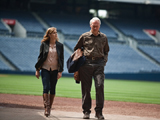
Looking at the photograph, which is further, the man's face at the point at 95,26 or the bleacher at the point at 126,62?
the bleacher at the point at 126,62

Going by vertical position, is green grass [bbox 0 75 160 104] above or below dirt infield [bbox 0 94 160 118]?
below

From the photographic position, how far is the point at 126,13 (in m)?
49.9

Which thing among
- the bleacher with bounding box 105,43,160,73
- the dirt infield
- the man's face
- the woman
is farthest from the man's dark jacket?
the bleacher with bounding box 105,43,160,73

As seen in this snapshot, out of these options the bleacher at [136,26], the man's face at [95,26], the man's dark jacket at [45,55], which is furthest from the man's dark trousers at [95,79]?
the bleacher at [136,26]

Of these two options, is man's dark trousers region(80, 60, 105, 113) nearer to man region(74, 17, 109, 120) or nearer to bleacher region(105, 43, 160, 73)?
man region(74, 17, 109, 120)

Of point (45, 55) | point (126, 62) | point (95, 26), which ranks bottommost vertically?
point (126, 62)

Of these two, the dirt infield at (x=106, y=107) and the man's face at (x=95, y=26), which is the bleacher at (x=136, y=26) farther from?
the man's face at (x=95, y=26)

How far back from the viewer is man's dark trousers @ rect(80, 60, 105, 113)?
24.4ft

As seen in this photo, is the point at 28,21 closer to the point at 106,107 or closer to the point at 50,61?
the point at 106,107

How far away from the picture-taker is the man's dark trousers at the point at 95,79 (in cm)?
743

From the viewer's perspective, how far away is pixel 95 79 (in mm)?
7500

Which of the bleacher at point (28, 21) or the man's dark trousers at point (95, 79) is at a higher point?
the man's dark trousers at point (95, 79)

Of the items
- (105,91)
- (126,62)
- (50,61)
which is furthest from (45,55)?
(126,62)

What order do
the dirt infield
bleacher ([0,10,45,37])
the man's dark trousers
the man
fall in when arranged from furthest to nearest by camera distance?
bleacher ([0,10,45,37]) → the dirt infield → the man → the man's dark trousers
